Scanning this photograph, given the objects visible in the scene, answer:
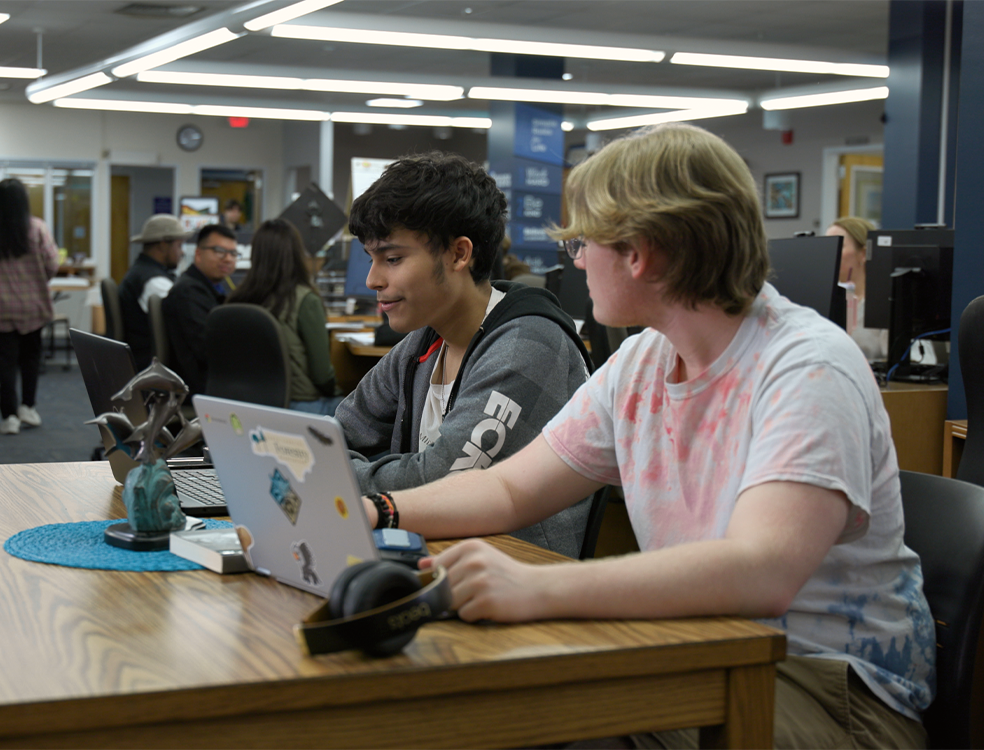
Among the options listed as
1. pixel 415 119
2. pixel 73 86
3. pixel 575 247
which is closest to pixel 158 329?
pixel 575 247

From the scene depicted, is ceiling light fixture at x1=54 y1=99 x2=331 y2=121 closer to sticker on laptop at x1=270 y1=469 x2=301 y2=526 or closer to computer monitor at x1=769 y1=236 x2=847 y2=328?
computer monitor at x1=769 y1=236 x2=847 y2=328

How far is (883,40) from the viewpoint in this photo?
9188 mm

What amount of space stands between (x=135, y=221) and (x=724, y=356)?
15.4 m

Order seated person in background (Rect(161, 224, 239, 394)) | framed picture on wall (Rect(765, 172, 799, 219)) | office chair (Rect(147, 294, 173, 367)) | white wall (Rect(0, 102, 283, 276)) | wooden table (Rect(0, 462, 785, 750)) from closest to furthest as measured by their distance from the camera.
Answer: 1. wooden table (Rect(0, 462, 785, 750))
2. seated person in background (Rect(161, 224, 239, 394))
3. office chair (Rect(147, 294, 173, 367))
4. framed picture on wall (Rect(765, 172, 799, 219))
5. white wall (Rect(0, 102, 283, 276))

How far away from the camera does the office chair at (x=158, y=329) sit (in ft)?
15.4

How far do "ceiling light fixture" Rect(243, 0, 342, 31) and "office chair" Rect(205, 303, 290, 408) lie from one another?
2.55 metres

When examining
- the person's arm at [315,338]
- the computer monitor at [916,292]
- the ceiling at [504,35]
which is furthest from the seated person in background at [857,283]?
the ceiling at [504,35]

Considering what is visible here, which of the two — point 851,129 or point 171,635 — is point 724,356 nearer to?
point 171,635

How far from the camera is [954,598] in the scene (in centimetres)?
121

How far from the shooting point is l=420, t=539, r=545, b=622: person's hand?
95 centimetres

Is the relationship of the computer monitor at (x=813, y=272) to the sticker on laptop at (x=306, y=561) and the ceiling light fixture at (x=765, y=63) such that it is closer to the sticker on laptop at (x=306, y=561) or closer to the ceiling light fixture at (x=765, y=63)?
the sticker on laptop at (x=306, y=561)

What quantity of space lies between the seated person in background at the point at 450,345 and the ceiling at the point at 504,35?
572 cm

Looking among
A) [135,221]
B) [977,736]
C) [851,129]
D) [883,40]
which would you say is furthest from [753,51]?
[135,221]

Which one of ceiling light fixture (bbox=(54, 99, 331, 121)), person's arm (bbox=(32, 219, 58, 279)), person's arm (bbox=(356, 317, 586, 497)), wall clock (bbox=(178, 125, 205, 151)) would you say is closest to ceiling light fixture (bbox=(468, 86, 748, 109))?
ceiling light fixture (bbox=(54, 99, 331, 121))
